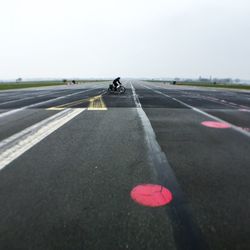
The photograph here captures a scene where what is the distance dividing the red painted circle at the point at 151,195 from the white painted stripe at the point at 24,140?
7.86 ft

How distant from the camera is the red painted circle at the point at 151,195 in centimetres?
297

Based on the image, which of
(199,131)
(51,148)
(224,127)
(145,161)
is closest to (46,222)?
(145,161)

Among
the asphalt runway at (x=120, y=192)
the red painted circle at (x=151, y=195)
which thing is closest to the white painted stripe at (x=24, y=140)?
the asphalt runway at (x=120, y=192)

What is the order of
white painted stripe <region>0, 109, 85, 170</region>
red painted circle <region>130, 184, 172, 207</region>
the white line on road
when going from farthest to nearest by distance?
white painted stripe <region>0, 109, 85, 170</region>
red painted circle <region>130, 184, 172, 207</region>
the white line on road

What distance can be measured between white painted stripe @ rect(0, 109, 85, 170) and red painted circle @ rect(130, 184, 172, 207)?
94.3 inches

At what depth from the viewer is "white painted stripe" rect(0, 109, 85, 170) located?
4.64 m

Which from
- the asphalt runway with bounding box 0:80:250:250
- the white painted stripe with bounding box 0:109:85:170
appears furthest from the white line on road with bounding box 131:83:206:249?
the white painted stripe with bounding box 0:109:85:170

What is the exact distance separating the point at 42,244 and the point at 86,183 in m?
1.32

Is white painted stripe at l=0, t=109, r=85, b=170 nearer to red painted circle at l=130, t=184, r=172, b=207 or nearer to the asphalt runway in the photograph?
the asphalt runway

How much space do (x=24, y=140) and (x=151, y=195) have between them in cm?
396

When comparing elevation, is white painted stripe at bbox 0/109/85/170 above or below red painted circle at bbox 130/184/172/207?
below

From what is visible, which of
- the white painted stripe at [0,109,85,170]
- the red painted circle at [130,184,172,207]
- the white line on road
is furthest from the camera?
the white painted stripe at [0,109,85,170]

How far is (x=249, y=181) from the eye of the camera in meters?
3.63

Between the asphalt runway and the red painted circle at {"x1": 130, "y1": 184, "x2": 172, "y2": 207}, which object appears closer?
the asphalt runway
